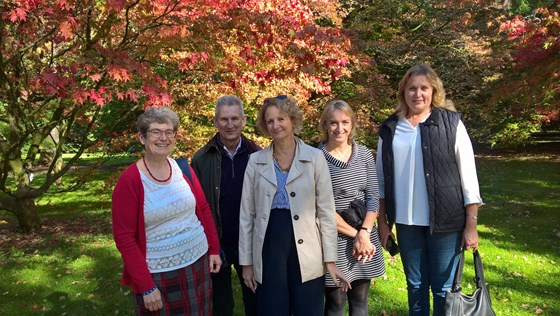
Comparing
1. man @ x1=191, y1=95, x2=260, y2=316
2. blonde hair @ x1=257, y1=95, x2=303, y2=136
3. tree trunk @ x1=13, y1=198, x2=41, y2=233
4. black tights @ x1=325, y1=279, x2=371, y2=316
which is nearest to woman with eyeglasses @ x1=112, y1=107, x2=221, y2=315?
man @ x1=191, y1=95, x2=260, y2=316

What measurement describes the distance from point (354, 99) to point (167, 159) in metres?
9.16

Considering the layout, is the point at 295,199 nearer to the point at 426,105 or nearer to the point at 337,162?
the point at 337,162

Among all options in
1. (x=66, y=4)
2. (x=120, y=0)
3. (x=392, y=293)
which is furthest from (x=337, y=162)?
(x=66, y=4)

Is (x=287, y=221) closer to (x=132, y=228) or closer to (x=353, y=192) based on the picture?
(x=353, y=192)

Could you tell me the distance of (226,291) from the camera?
3186 mm

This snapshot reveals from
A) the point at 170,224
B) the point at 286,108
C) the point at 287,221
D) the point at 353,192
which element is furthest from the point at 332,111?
the point at 170,224

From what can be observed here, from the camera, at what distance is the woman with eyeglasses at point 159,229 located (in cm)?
233

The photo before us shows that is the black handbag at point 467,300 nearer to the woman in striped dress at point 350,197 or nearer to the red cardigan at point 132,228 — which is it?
the woman in striped dress at point 350,197

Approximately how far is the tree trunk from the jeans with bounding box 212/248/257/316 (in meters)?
5.23

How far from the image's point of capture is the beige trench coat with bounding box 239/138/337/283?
100 inches

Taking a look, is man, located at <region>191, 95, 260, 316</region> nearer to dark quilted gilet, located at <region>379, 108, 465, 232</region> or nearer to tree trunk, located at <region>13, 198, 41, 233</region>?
dark quilted gilet, located at <region>379, 108, 465, 232</region>

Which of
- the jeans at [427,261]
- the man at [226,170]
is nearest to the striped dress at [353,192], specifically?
the jeans at [427,261]

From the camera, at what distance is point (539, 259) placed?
555 cm

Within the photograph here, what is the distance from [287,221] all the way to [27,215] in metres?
6.24
